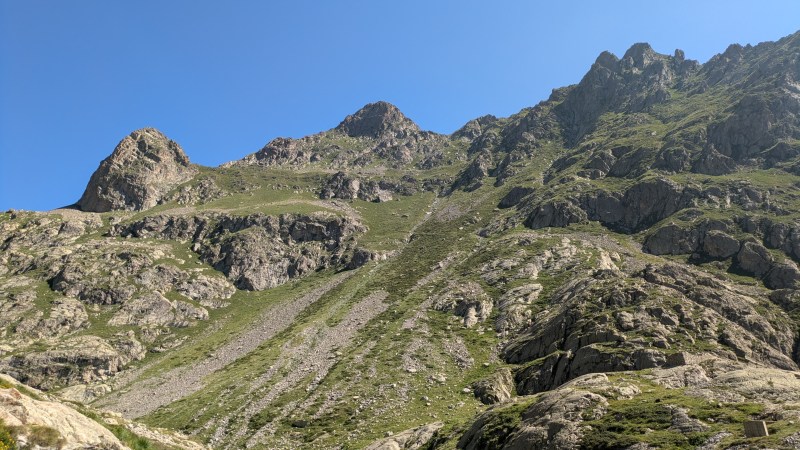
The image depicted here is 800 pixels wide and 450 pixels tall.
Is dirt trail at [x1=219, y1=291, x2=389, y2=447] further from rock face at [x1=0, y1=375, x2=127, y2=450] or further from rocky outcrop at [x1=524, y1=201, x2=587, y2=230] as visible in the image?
rocky outcrop at [x1=524, y1=201, x2=587, y2=230]

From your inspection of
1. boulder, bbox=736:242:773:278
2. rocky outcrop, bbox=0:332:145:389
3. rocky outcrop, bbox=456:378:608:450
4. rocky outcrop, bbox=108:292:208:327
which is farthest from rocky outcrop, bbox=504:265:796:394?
rocky outcrop, bbox=108:292:208:327

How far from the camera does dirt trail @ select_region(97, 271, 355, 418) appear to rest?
93438 millimetres

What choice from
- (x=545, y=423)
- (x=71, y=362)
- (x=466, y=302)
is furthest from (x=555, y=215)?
(x=71, y=362)

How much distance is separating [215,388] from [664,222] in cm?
14515

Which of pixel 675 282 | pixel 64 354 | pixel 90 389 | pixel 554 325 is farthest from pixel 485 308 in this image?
pixel 64 354

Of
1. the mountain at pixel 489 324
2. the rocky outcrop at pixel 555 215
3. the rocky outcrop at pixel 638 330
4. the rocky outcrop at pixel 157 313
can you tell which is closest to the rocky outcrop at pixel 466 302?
the mountain at pixel 489 324

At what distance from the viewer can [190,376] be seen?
108 metres

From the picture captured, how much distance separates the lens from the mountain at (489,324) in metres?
35.3

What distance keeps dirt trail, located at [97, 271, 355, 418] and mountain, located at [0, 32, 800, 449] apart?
78 cm

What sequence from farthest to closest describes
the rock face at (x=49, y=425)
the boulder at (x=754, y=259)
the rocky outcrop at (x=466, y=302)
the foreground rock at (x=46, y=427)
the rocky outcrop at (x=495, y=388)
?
the boulder at (x=754, y=259), the rocky outcrop at (x=466, y=302), the rocky outcrop at (x=495, y=388), the rock face at (x=49, y=425), the foreground rock at (x=46, y=427)

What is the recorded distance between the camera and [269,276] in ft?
650

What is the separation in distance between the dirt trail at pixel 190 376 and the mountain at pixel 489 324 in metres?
0.78

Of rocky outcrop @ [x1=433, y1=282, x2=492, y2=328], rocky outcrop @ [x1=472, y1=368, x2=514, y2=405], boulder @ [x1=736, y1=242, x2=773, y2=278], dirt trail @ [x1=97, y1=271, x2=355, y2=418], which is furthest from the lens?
boulder @ [x1=736, y1=242, x2=773, y2=278]

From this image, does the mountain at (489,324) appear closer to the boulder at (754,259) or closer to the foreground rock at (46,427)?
the boulder at (754,259)
